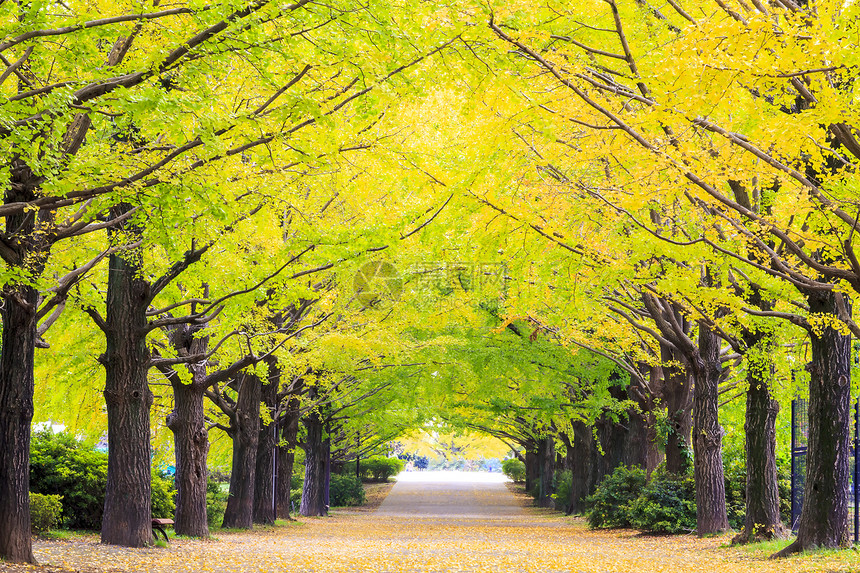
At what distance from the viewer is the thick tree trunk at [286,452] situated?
2622 cm

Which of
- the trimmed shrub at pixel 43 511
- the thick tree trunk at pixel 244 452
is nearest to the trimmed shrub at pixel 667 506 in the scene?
the thick tree trunk at pixel 244 452

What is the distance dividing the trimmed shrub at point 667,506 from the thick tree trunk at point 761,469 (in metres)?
4.19

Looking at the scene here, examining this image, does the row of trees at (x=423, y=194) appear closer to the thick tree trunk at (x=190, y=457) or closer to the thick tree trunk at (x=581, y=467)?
the thick tree trunk at (x=190, y=457)

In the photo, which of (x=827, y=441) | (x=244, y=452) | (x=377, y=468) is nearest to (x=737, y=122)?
(x=827, y=441)

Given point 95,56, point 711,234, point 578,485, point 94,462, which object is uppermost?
point 95,56

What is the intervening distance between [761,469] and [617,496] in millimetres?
7696

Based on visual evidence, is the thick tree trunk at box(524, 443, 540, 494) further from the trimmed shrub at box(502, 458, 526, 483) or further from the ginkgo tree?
the ginkgo tree

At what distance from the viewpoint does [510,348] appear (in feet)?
73.2

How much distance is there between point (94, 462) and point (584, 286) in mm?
10443

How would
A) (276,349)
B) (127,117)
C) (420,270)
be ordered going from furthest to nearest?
1. (420,270)
2. (276,349)
3. (127,117)

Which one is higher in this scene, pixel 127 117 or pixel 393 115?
pixel 393 115

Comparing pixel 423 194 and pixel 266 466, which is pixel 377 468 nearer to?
pixel 266 466

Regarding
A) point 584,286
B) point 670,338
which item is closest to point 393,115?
point 584,286

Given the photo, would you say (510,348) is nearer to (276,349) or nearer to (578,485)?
(276,349)
